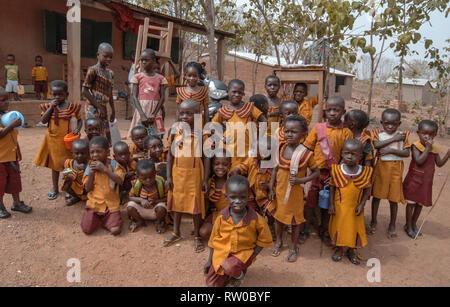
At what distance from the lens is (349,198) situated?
298 cm

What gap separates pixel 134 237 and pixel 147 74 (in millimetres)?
1905

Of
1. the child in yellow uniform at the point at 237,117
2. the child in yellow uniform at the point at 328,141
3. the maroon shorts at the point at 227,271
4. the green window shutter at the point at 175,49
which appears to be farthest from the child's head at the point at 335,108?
the green window shutter at the point at 175,49

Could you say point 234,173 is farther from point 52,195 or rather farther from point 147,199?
point 52,195

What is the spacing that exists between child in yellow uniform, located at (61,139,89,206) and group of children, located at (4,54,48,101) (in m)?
5.44

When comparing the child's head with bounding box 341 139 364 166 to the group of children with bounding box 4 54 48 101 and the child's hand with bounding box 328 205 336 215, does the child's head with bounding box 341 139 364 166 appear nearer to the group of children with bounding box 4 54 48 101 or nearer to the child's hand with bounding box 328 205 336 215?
the child's hand with bounding box 328 205 336 215

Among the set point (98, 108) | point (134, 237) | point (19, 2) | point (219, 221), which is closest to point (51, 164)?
point (98, 108)

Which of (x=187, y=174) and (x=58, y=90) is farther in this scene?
(x=58, y=90)

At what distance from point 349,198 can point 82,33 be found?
361 inches

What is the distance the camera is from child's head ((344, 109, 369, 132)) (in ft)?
10.8

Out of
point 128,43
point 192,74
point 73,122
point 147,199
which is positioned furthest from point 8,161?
point 128,43

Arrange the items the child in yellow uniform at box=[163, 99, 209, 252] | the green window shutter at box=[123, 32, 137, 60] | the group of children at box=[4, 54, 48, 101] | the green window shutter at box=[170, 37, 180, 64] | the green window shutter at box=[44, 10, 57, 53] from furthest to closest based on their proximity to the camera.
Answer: the green window shutter at box=[170, 37, 180, 64] → the green window shutter at box=[123, 32, 137, 60] → the green window shutter at box=[44, 10, 57, 53] → the group of children at box=[4, 54, 48, 101] → the child in yellow uniform at box=[163, 99, 209, 252]

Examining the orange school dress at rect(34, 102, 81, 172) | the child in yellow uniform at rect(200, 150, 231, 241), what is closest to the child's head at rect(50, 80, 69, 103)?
the orange school dress at rect(34, 102, 81, 172)

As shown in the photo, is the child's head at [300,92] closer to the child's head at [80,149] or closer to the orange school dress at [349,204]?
the orange school dress at [349,204]

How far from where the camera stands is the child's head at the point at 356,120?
3.29 m
